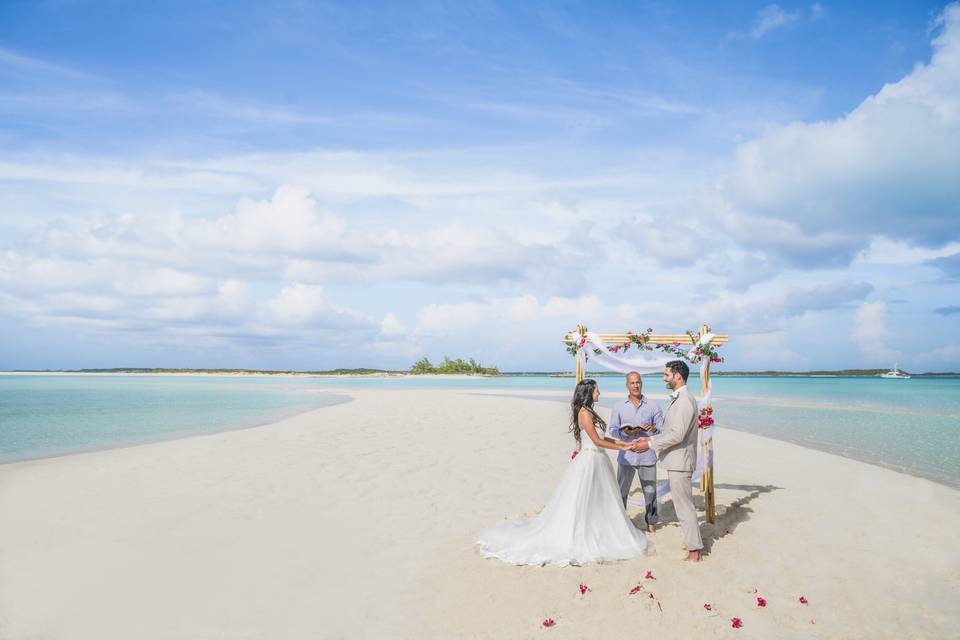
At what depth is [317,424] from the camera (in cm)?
2161

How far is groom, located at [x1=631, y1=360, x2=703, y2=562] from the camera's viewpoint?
7.34m

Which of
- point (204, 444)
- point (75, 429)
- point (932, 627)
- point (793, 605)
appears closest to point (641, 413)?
point (793, 605)

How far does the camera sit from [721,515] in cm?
967

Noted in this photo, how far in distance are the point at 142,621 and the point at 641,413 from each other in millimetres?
6539

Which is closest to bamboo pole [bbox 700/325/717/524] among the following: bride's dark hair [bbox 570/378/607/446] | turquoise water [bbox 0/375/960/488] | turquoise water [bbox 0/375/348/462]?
bride's dark hair [bbox 570/378/607/446]

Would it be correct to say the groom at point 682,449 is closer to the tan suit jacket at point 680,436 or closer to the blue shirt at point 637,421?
the tan suit jacket at point 680,436

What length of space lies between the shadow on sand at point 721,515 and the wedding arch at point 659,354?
242 mm

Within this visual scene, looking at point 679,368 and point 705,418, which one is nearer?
point 679,368

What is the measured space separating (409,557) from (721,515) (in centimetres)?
528

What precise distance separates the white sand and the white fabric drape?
980mm

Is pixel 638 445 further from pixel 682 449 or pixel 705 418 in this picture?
pixel 705 418

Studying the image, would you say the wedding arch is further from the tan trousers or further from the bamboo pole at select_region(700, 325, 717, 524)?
the tan trousers

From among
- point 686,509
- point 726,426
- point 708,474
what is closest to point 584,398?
point 686,509

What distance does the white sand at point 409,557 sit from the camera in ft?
19.0
